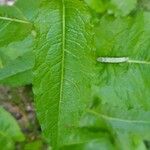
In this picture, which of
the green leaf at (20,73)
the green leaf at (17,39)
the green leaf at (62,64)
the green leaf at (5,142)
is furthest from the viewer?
the green leaf at (5,142)

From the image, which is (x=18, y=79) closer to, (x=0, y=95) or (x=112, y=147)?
(x=112, y=147)

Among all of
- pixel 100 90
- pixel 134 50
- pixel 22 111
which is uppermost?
pixel 134 50

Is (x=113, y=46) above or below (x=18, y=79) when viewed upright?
above

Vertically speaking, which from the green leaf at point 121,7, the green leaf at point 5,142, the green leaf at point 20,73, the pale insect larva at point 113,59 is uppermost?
the green leaf at point 121,7

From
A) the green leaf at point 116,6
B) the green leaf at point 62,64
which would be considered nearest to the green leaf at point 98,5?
the green leaf at point 116,6

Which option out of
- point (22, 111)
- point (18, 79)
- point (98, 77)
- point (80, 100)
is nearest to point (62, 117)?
point (80, 100)

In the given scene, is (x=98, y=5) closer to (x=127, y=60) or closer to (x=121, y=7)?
(x=121, y=7)

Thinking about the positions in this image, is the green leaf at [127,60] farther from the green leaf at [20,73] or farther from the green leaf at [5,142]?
the green leaf at [5,142]

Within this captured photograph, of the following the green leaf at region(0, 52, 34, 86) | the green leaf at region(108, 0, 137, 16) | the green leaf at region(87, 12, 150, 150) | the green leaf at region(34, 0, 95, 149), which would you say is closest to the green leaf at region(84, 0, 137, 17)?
the green leaf at region(108, 0, 137, 16)
